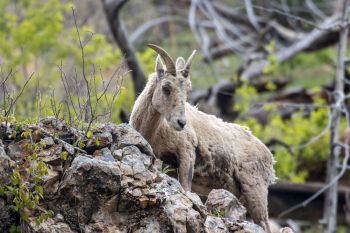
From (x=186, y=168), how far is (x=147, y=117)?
0.81 meters

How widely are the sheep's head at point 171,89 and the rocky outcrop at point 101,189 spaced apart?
1.48m

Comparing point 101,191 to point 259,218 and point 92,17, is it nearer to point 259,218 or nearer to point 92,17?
point 259,218

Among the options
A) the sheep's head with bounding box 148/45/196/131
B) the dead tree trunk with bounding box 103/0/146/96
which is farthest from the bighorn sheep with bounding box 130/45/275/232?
the dead tree trunk with bounding box 103/0/146/96

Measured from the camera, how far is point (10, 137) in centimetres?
813

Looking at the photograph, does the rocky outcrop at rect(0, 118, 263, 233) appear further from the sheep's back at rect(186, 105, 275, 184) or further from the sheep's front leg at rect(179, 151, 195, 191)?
the sheep's back at rect(186, 105, 275, 184)

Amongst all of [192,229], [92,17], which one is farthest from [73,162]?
[92,17]

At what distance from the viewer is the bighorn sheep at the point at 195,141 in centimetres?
996

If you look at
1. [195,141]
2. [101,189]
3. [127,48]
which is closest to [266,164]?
[195,141]

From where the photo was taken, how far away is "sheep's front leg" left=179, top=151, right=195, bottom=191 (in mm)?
9961

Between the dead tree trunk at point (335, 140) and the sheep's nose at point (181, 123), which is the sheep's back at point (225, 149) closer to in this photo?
the sheep's nose at point (181, 123)

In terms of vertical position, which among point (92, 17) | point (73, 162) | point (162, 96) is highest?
point (92, 17)

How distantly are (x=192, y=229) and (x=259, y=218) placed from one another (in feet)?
11.2

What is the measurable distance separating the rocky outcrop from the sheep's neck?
1789 millimetres

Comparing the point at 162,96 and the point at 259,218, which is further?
the point at 259,218
